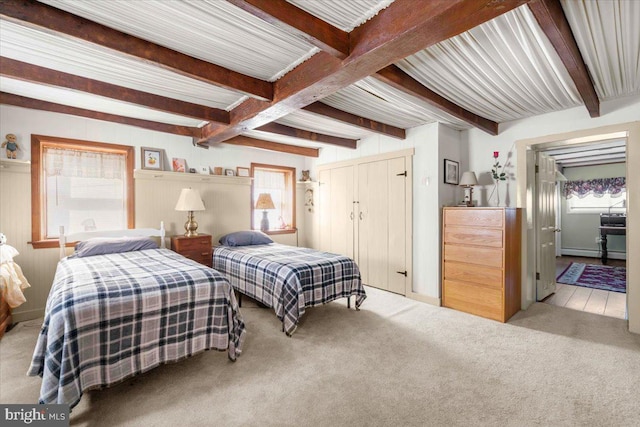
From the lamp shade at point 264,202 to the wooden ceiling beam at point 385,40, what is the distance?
2.34 metres

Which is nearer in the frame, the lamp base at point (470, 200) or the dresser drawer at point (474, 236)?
the dresser drawer at point (474, 236)

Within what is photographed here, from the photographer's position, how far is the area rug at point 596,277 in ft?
14.5

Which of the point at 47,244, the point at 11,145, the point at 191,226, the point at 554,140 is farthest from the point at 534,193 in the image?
the point at 11,145

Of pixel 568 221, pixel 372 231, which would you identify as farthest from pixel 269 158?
pixel 568 221

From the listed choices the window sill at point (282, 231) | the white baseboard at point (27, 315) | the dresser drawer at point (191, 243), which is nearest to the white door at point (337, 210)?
the window sill at point (282, 231)

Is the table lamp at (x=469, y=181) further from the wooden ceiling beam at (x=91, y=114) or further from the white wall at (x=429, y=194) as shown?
the wooden ceiling beam at (x=91, y=114)

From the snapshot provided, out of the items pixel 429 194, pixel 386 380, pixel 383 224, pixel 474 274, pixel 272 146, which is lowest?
pixel 386 380

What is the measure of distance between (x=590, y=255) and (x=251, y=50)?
8.43 m

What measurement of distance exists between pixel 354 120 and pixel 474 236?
187cm

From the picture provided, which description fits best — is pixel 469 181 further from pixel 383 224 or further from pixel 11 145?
pixel 11 145

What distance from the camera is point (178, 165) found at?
4191 millimetres

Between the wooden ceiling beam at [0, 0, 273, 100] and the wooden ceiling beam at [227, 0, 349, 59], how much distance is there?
0.89 meters

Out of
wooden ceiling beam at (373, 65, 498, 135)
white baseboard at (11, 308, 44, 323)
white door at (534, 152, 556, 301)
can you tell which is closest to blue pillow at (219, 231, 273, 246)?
white baseboard at (11, 308, 44, 323)

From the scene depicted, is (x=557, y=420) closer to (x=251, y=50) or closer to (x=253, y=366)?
(x=253, y=366)
